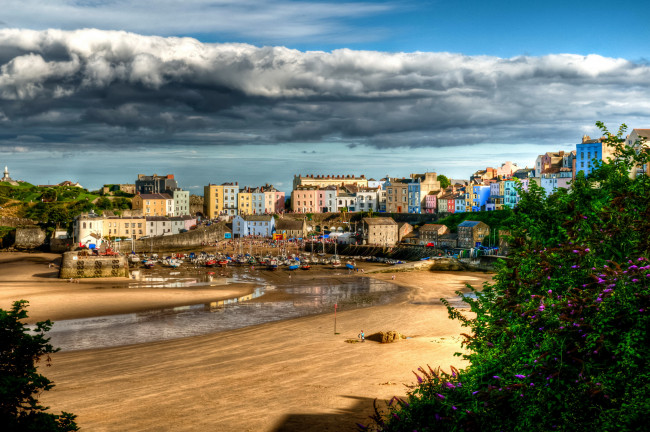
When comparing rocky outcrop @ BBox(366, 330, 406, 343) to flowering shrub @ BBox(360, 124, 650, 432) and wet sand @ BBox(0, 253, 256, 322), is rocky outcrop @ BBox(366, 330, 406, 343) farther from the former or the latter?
wet sand @ BBox(0, 253, 256, 322)

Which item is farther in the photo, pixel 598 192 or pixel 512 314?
pixel 598 192

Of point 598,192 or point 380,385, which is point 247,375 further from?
point 598,192

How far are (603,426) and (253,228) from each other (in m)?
88.7

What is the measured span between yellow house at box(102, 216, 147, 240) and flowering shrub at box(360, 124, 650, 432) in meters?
75.8

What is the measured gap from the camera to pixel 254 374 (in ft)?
63.5

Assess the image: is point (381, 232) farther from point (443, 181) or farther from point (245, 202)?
point (443, 181)

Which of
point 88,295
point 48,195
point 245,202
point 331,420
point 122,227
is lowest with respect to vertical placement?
point 88,295

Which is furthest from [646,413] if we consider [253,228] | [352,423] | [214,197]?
[214,197]

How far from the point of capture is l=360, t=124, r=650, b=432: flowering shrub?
8062 millimetres

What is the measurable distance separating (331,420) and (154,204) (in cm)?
9493

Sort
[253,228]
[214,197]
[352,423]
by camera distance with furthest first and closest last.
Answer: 1. [214,197]
2. [253,228]
3. [352,423]

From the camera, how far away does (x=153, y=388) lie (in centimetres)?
1784

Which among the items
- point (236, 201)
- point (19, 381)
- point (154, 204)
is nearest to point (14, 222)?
point (154, 204)

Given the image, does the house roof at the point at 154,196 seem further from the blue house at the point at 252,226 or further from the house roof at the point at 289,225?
the house roof at the point at 289,225
